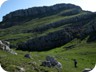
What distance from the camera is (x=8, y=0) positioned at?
13320mm

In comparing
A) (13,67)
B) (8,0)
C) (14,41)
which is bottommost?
(14,41)

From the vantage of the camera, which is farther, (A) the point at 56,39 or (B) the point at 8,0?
(A) the point at 56,39

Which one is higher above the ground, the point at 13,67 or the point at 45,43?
the point at 13,67

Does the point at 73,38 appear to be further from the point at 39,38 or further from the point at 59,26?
the point at 59,26

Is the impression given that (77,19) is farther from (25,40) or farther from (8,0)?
(8,0)

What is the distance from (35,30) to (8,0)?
18394cm

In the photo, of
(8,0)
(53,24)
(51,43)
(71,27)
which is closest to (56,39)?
(51,43)

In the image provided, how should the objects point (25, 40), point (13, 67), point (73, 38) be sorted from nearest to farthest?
point (13, 67), point (73, 38), point (25, 40)

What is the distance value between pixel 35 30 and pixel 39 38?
33243 mm

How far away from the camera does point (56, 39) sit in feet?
544

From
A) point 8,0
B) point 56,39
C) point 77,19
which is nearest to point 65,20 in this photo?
point 77,19

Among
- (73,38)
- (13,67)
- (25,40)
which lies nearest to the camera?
(13,67)

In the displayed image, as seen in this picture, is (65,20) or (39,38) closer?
(39,38)

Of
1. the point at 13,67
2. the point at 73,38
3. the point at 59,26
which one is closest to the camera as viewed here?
the point at 13,67
